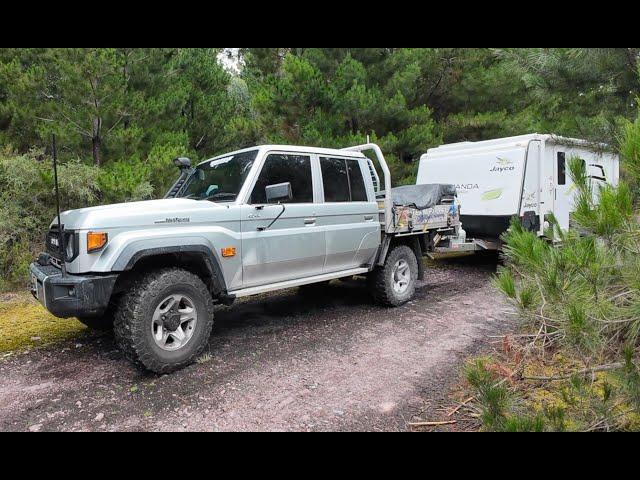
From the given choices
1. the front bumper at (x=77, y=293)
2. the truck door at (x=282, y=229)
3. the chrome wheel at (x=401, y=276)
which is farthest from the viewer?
the chrome wheel at (x=401, y=276)

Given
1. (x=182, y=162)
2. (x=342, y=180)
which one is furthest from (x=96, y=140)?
(x=342, y=180)

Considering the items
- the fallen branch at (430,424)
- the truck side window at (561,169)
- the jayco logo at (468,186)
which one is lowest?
the fallen branch at (430,424)

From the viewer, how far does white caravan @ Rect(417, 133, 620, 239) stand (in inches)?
289

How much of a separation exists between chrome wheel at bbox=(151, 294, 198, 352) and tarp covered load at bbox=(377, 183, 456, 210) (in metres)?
3.52

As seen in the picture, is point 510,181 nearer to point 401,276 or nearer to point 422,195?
point 422,195

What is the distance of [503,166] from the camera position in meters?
7.54

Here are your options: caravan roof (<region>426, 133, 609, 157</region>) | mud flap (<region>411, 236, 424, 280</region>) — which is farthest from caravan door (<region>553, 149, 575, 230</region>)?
mud flap (<region>411, 236, 424, 280</region>)

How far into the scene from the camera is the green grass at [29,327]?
181 inches

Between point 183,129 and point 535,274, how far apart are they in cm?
841

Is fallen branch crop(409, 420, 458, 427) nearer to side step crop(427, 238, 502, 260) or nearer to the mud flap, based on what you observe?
the mud flap

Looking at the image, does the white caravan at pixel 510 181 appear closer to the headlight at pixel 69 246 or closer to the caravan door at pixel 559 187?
the caravan door at pixel 559 187

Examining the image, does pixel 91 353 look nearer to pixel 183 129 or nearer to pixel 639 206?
pixel 639 206

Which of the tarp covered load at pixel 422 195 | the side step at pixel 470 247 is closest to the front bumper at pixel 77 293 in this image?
the tarp covered load at pixel 422 195

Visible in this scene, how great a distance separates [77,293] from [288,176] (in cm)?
237
